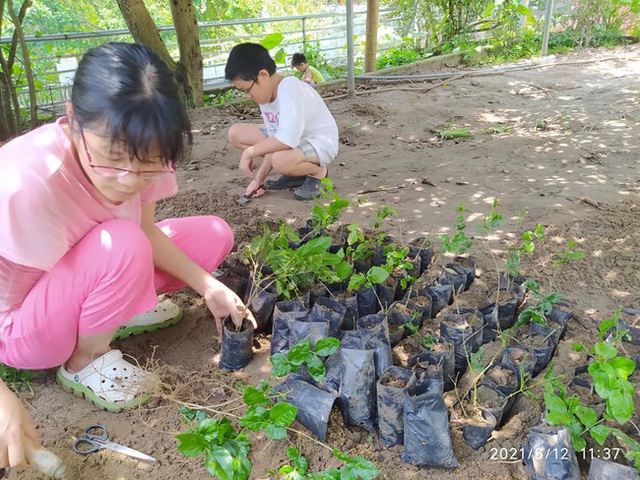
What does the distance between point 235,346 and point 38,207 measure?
85 centimetres

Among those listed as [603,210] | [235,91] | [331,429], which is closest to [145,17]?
[235,91]

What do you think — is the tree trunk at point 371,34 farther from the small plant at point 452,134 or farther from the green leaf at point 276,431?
the green leaf at point 276,431

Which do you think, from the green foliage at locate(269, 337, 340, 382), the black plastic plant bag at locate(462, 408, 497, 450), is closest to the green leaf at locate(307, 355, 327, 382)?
the green foliage at locate(269, 337, 340, 382)

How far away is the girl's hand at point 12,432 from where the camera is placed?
3.92 feet

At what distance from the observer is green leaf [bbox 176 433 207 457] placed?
132cm

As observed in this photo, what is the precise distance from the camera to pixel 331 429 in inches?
66.8

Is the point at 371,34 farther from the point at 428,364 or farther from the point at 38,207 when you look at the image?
the point at 38,207

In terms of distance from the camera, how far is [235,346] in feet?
6.40

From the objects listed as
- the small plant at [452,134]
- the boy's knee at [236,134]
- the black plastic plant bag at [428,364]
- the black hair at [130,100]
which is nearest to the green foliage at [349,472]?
the black plastic plant bag at [428,364]

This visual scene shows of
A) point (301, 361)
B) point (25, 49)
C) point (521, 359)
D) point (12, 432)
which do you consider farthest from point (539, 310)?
point (25, 49)

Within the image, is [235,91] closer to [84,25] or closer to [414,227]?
[414,227]

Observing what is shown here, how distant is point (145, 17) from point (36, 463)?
5.32m

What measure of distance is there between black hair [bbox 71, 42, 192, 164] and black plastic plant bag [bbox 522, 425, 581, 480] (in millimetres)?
1310

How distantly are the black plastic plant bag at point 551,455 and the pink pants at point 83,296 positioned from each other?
1.34 meters
